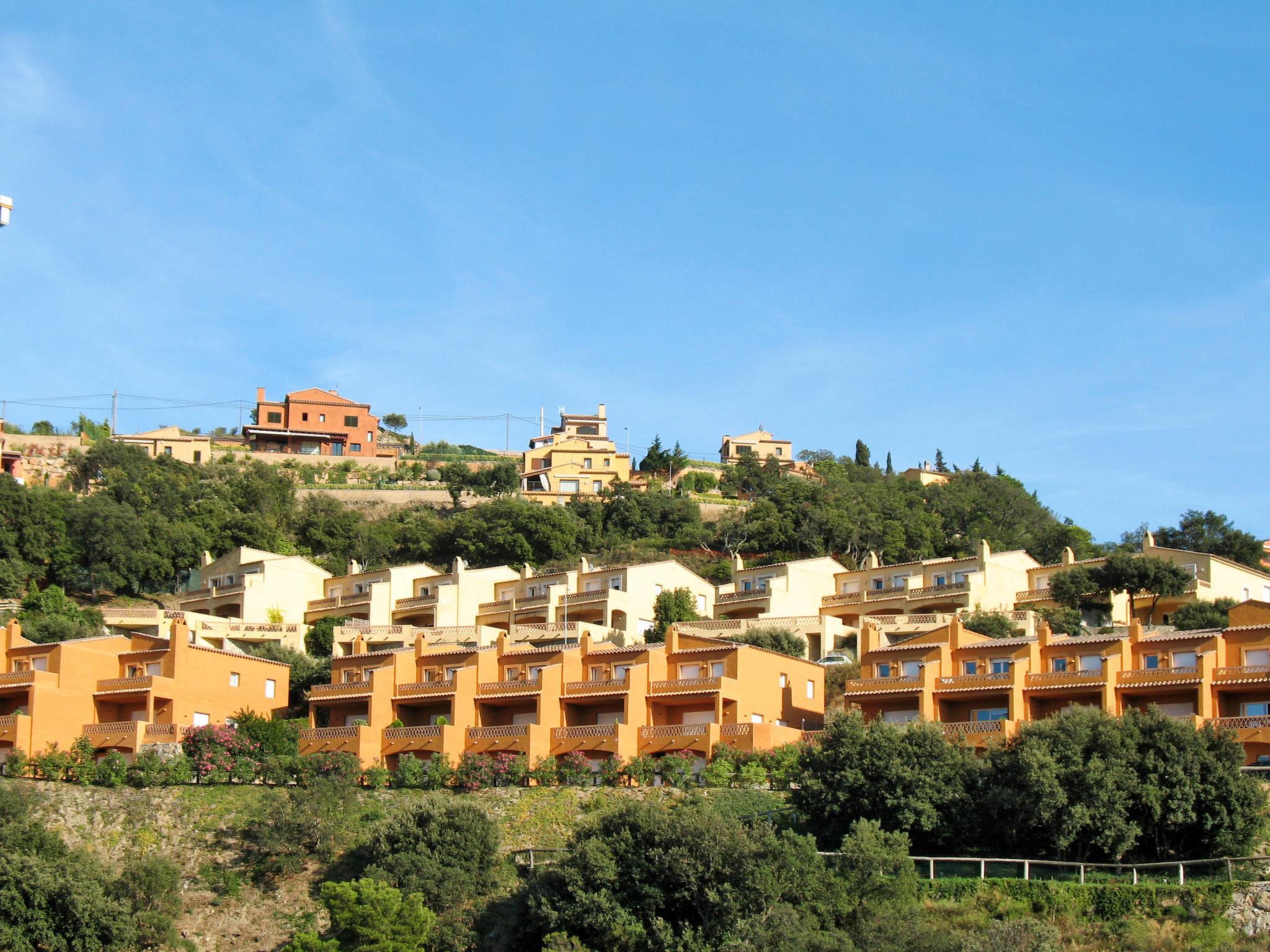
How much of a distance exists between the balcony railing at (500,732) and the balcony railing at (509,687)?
1.36 metres

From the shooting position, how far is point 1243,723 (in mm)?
59406

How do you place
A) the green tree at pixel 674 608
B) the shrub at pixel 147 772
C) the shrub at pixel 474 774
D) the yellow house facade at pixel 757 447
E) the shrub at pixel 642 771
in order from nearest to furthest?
the shrub at pixel 642 771 < the shrub at pixel 474 774 < the shrub at pixel 147 772 < the green tree at pixel 674 608 < the yellow house facade at pixel 757 447

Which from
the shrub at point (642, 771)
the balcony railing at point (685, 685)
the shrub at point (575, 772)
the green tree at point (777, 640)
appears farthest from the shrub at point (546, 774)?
the green tree at point (777, 640)

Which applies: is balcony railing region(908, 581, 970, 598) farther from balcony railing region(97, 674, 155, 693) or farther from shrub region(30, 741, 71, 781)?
shrub region(30, 741, 71, 781)

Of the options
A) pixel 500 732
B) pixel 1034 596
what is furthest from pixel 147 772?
pixel 1034 596

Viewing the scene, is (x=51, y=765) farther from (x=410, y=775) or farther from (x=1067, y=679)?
(x=1067, y=679)

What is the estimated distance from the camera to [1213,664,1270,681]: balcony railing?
6162 cm

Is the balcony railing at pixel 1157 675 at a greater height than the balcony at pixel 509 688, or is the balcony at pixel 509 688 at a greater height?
the balcony railing at pixel 1157 675

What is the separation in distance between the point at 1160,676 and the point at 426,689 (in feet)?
86.6

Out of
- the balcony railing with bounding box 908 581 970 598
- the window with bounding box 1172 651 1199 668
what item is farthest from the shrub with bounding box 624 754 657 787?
the balcony railing with bounding box 908 581 970 598

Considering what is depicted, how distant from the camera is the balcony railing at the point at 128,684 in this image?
68.5 metres

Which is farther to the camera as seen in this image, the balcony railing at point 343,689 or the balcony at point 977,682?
the balcony railing at point 343,689

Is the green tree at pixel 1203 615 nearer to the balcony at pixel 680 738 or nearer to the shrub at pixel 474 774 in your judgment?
the balcony at pixel 680 738

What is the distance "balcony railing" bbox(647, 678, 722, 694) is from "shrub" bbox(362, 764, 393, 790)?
10.1 metres
